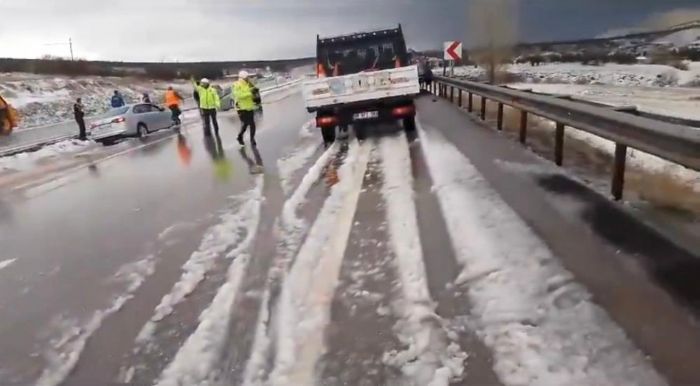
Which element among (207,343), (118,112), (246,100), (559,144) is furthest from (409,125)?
(118,112)

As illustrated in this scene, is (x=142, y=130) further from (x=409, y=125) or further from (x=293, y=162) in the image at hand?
(x=293, y=162)

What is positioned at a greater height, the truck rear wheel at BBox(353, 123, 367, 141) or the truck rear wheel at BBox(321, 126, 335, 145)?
the truck rear wheel at BBox(321, 126, 335, 145)

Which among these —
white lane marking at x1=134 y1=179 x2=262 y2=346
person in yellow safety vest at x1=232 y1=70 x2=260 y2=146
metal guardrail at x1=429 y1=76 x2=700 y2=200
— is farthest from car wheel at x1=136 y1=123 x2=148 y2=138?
metal guardrail at x1=429 y1=76 x2=700 y2=200

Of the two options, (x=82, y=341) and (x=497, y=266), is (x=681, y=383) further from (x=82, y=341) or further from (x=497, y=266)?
(x=82, y=341)

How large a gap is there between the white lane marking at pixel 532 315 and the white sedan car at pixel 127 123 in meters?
18.2

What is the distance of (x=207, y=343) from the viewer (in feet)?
13.0

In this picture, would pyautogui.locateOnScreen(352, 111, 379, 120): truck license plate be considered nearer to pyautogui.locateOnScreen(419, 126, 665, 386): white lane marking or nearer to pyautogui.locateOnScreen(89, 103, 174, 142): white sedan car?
pyautogui.locateOnScreen(419, 126, 665, 386): white lane marking

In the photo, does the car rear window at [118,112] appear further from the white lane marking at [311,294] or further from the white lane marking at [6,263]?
the white lane marking at [311,294]

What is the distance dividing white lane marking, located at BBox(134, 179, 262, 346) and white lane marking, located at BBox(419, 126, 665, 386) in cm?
221

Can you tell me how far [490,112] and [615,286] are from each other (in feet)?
52.2

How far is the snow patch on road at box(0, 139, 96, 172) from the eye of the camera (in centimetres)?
1655

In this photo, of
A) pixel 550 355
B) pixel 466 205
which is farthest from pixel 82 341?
pixel 466 205

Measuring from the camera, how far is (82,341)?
421 cm

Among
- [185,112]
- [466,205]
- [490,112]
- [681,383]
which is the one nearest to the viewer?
[681,383]
